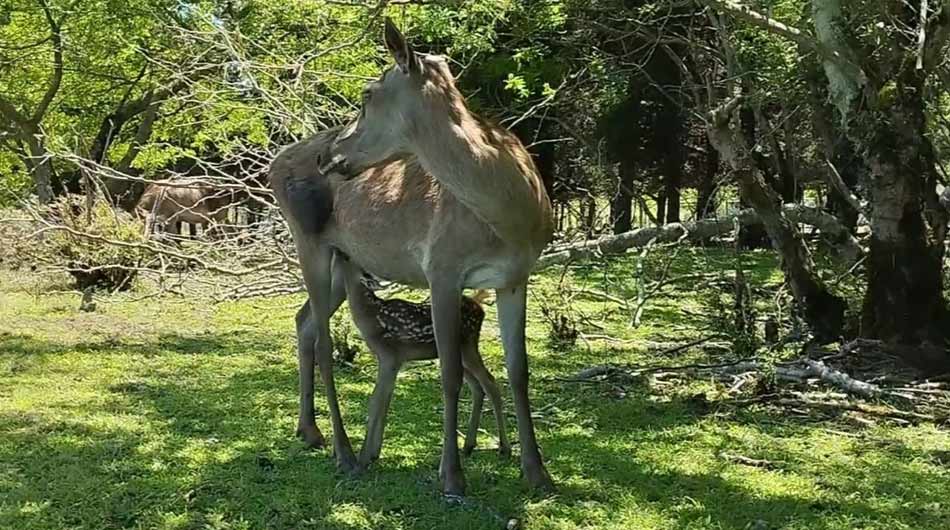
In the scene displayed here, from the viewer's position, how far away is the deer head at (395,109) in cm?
504

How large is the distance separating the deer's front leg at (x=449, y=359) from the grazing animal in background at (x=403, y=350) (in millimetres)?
464

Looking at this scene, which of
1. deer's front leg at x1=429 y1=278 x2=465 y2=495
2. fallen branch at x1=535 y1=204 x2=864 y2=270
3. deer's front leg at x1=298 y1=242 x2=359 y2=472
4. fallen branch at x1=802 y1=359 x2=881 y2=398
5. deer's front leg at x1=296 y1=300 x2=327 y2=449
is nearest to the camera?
deer's front leg at x1=429 y1=278 x2=465 y2=495

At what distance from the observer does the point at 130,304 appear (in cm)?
1226

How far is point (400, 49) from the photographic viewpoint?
493 centimetres

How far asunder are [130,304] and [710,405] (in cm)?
749

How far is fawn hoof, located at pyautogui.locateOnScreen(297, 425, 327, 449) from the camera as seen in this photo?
20.3 ft

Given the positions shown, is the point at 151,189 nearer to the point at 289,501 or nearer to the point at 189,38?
the point at 189,38

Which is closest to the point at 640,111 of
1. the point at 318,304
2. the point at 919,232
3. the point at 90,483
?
the point at 919,232

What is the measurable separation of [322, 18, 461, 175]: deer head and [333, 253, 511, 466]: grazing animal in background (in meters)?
0.95

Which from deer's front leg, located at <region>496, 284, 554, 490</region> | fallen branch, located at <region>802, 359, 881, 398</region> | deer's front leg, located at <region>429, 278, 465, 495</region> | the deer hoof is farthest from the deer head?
fallen branch, located at <region>802, 359, 881, 398</region>

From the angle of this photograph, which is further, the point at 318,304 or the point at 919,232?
the point at 919,232

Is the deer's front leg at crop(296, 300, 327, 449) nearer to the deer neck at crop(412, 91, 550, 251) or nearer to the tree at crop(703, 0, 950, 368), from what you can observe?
the deer neck at crop(412, 91, 550, 251)

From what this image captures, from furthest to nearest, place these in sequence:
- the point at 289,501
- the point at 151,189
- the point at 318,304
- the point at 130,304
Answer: the point at 151,189, the point at 130,304, the point at 318,304, the point at 289,501

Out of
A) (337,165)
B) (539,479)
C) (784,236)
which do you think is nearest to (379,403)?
(539,479)
